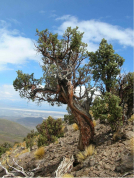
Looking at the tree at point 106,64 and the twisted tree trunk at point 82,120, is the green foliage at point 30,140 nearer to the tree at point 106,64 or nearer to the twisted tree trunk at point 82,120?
the twisted tree trunk at point 82,120

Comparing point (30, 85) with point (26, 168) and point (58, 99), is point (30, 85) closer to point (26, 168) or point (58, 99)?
point (58, 99)

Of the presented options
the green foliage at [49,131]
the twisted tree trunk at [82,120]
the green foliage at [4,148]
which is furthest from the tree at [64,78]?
the green foliage at [4,148]

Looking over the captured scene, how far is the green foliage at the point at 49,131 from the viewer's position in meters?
17.5

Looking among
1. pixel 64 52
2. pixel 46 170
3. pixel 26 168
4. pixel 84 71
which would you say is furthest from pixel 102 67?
pixel 26 168

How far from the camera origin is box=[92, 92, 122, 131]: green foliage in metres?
9.88

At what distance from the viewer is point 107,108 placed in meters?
10.5

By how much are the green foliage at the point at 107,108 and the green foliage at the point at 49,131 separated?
9148 mm

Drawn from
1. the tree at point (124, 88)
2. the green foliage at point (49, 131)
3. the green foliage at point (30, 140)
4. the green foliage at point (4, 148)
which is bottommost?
the green foliage at point (4, 148)

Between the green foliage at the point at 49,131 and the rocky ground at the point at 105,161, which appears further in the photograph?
the green foliage at the point at 49,131

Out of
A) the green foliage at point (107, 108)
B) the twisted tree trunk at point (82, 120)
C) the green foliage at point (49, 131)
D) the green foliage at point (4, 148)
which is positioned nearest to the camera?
the green foliage at point (107, 108)

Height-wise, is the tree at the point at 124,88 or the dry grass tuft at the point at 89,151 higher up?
the tree at the point at 124,88

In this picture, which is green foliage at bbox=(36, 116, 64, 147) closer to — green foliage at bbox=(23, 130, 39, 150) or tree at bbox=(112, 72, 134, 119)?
green foliage at bbox=(23, 130, 39, 150)

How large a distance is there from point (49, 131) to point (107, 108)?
10886mm

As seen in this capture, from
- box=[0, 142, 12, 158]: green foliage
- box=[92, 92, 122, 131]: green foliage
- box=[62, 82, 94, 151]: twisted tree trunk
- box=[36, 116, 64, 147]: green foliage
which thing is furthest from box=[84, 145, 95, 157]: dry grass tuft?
box=[0, 142, 12, 158]: green foliage
